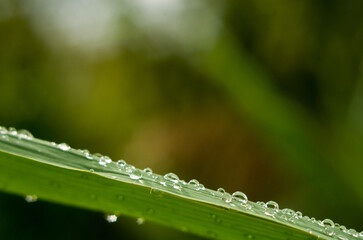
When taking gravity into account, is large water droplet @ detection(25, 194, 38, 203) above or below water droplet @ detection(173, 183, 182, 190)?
below

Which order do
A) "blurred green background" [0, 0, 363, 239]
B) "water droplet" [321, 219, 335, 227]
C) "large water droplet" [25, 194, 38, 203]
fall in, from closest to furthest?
1. "large water droplet" [25, 194, 38, 203]
2. "water droplet" [321, 219, 335, 227]
3. "blurred green background" [0, 0, 363, 239]

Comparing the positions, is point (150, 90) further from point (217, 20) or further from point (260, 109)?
point (260, 109)

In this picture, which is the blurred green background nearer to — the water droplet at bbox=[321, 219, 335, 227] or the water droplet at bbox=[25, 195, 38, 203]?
the water droplet at bbox=[321, 219, 335, 227]

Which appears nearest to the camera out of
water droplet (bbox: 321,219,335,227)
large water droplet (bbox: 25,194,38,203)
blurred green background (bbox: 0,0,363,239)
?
large water droplet (bbox: 25,194,38,203)

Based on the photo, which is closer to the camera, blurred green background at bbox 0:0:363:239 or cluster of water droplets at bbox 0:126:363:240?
cluster of water droplets at bbox 0:126:363:240

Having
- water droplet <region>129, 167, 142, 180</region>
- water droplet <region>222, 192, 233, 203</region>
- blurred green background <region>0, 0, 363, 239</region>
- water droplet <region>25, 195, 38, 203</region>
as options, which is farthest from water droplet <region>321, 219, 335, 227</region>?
blurred green background <region>0, 0, 363, 239</region>

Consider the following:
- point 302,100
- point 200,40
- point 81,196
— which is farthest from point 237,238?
point 200,40

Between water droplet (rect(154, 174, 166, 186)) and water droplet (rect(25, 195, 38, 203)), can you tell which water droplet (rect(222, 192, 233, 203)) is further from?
water droplet (rect(25, 195, 38, 203))

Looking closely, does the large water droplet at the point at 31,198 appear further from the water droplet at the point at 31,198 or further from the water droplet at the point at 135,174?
the water droplet at the point at 135,174

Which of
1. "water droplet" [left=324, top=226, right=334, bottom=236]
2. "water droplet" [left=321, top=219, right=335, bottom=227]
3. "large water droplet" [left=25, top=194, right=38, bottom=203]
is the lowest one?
"large water droplet" [left=25, top=194, right=38, bottom=203]
